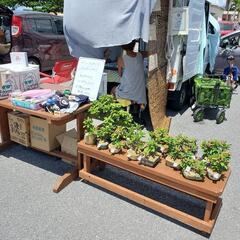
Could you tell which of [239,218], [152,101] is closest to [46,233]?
[239,218]

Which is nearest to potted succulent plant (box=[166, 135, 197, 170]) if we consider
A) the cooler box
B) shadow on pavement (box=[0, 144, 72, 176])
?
shadow on pavement (box=[0, 144, 72, 176])

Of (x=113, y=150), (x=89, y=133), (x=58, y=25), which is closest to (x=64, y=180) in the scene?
(x=89, y=133)

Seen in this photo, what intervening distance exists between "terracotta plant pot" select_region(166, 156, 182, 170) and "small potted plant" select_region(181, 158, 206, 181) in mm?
61

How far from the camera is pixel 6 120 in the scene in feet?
13.4

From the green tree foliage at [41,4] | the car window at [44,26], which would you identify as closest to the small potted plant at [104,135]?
the car window at [44,26]

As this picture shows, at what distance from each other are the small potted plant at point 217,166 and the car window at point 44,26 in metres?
7.22

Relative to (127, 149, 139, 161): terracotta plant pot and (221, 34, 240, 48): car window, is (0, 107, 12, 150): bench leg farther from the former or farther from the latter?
(221, 34, 240, 48): car window

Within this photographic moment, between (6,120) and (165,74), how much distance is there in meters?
2.68

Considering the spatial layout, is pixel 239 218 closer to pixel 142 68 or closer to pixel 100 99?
pixel 100 99

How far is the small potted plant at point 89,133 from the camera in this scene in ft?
10.5

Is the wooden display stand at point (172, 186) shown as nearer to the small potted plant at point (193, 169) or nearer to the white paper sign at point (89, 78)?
the small potted plant at point (193, 169)

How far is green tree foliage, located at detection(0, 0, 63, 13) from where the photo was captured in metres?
13.4

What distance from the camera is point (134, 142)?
3.10 meters

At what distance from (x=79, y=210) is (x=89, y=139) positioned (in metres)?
0.72
